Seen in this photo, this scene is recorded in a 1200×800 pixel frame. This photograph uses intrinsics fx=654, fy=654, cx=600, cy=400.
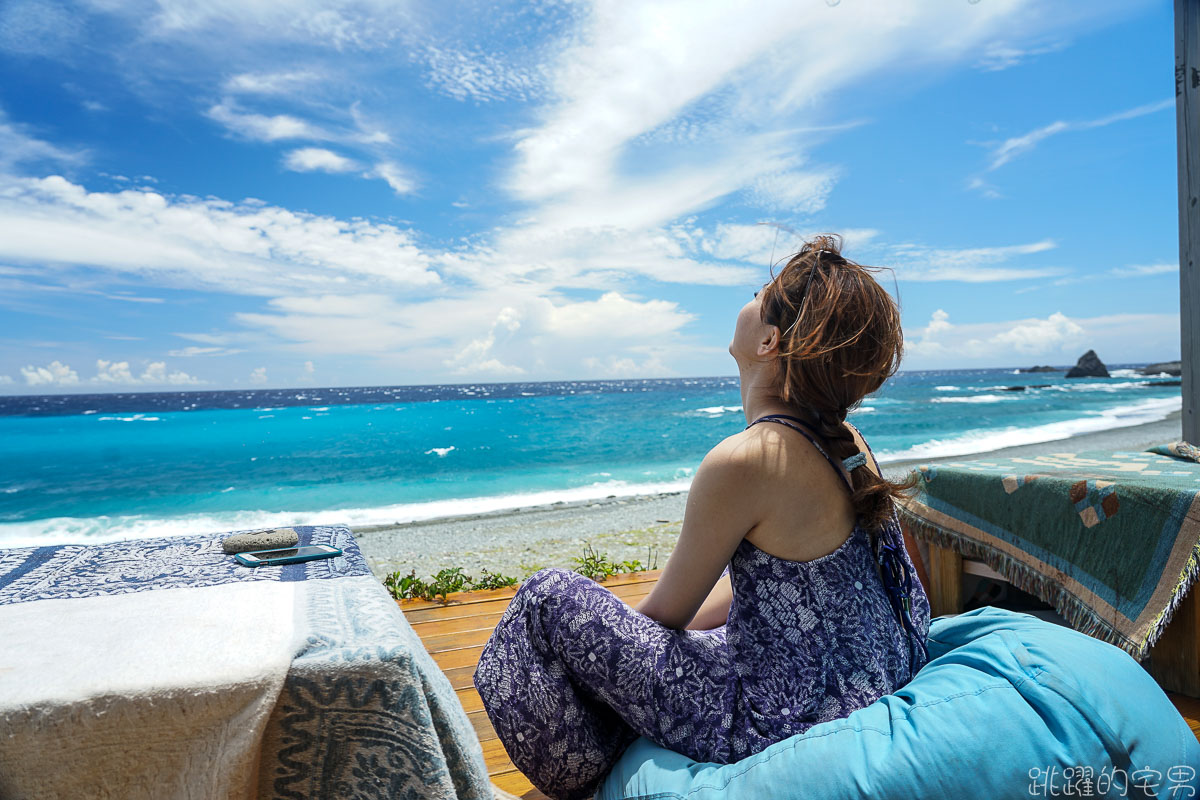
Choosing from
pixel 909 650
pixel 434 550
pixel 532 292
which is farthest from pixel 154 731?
pixel 532 292

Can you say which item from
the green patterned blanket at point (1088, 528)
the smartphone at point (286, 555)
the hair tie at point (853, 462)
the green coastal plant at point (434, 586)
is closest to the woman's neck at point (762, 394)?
the hair tie at point (853, 462)

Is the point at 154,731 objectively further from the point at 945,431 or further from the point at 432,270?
the point at 432,270

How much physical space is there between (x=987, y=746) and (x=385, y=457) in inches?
811

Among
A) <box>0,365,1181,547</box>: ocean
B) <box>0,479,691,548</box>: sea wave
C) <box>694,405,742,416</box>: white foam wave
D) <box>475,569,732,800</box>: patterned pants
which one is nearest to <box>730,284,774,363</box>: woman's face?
<box>475,569,732,800</box>: patterned pants

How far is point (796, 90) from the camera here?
25.8 feet

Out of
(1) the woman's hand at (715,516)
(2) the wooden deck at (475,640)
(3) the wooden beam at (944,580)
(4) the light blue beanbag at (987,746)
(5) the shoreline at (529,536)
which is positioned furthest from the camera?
(5) the shoreline at (529,536)

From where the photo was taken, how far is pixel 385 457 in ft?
66.6

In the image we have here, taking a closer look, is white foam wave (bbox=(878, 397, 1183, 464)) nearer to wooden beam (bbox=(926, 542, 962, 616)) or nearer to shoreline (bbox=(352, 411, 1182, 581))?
shoreline (bbox=(352, 411, 1182, 581))

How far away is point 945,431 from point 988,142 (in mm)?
8671

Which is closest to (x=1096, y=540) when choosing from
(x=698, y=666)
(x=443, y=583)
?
(x=698, y=666)

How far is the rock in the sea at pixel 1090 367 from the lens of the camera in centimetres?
5428

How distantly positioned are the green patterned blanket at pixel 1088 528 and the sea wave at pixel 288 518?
8609 millimetres

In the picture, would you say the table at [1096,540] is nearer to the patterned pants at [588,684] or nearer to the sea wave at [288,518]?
the patterned pants at [588,684]

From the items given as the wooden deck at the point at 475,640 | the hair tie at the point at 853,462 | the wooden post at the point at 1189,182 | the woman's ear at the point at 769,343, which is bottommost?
the wooden deck at the point at 475,640
